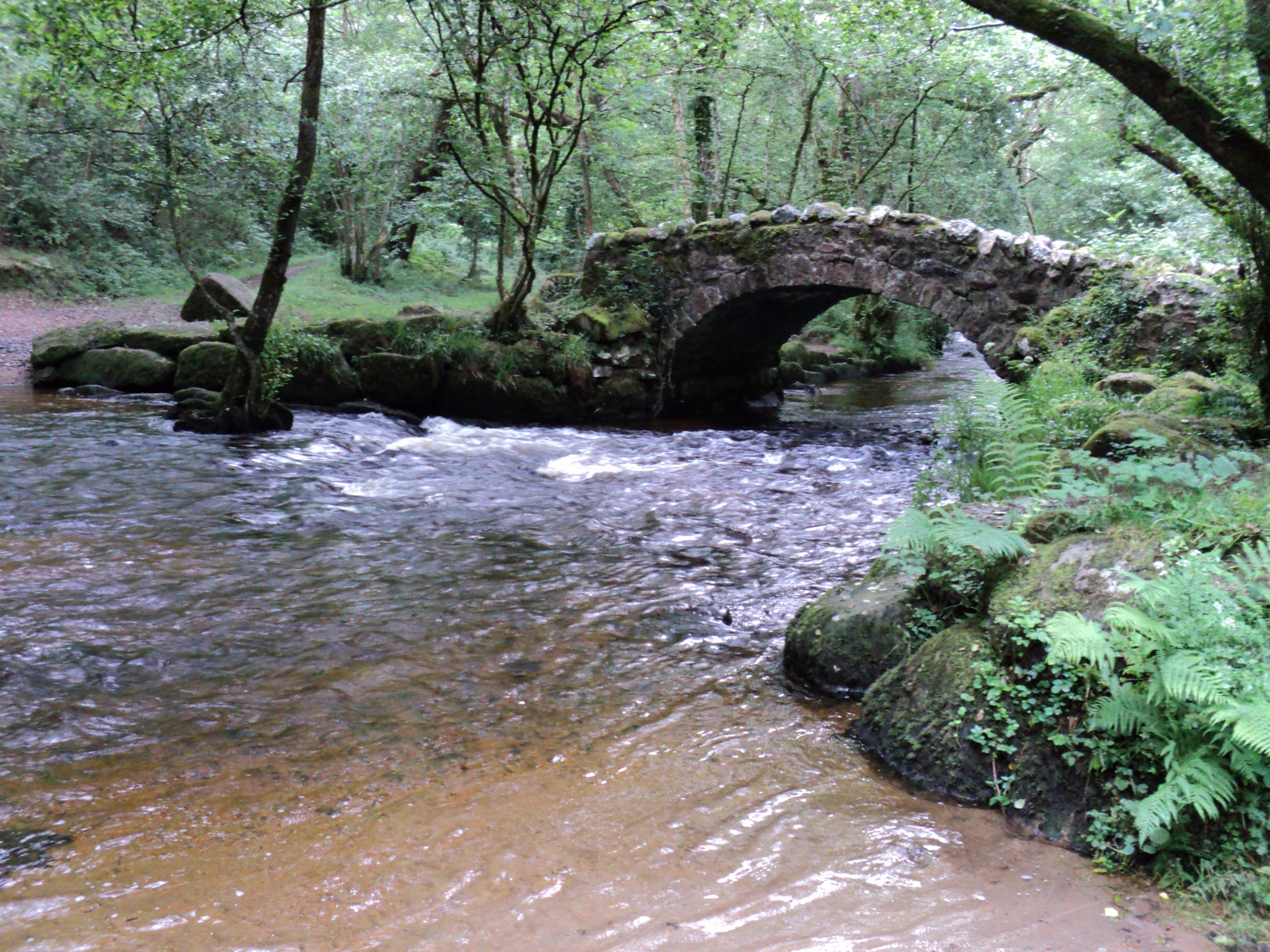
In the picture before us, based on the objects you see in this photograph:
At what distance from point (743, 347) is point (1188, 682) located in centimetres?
1261

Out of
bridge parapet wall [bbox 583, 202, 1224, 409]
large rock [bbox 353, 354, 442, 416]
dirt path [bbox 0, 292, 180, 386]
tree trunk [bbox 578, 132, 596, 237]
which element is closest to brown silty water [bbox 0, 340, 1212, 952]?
large rock [bbox 353, 354, 442, 416]

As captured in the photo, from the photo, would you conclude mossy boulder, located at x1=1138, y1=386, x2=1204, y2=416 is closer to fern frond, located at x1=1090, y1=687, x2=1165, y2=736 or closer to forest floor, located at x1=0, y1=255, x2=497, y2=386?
fern frond, located at x1=1090, y1=687, x2=1165, y2=736

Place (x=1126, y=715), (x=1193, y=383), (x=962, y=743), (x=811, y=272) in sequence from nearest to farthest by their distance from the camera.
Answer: (x=1126, y=715) → (x=962, y=743) → (x=1193, y=383) → (x=811, y=272)

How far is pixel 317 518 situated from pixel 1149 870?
229 inches

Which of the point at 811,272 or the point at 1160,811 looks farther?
the point at 811,272

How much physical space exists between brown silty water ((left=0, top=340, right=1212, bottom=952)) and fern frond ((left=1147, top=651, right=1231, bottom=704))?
0.56 metres

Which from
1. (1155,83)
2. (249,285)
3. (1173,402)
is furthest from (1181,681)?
(249,285)

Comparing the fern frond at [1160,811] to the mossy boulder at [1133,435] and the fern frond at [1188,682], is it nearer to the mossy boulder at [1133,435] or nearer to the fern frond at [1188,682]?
the fern frond at [1188,682]

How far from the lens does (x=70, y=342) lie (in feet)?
35.9

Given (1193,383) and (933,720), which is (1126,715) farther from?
(1193,383)

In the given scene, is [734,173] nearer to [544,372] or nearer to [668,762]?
[544,372]

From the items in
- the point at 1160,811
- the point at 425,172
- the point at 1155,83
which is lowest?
the point at 1160,811

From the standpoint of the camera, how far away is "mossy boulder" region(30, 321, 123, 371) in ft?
35.4

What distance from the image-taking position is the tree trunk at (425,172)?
1226 cm
